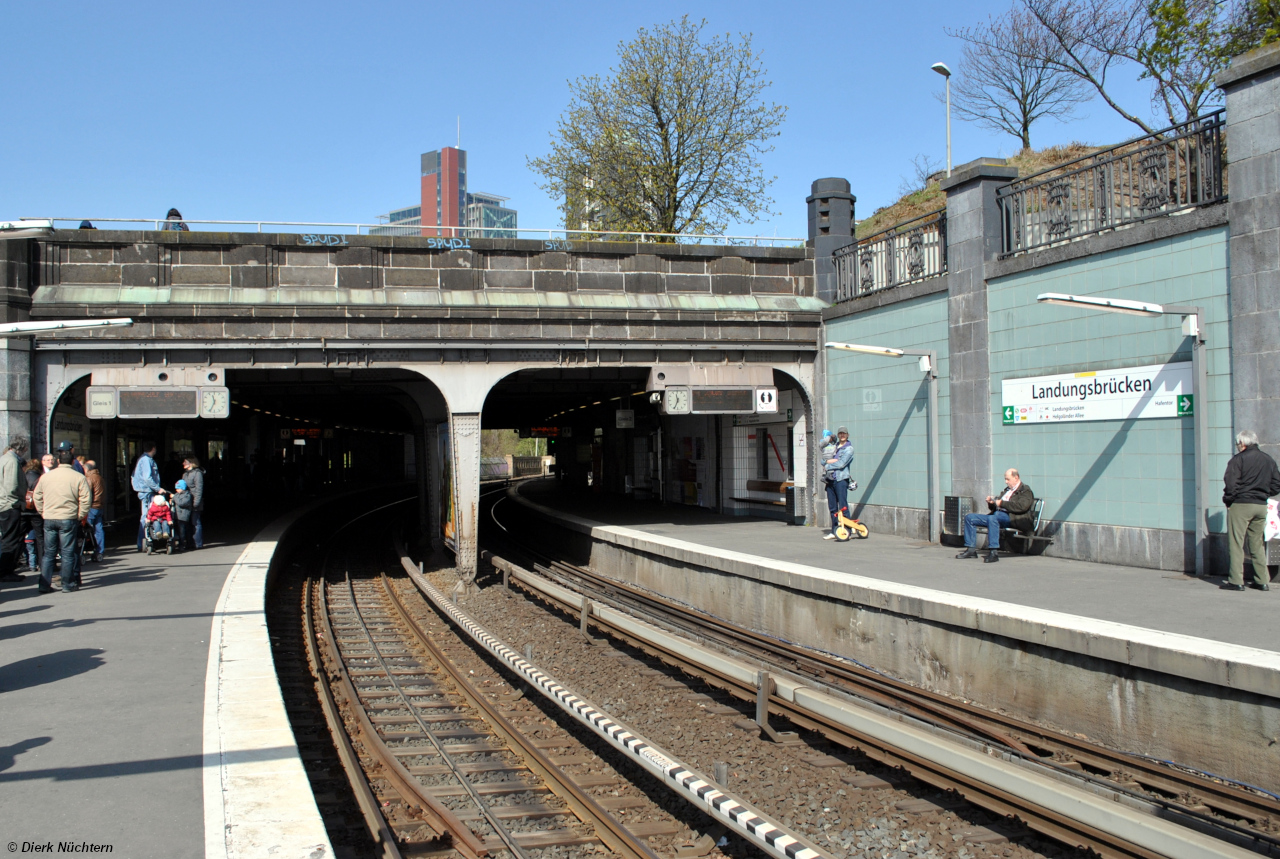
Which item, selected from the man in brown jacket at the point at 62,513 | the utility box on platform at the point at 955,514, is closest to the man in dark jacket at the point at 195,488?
the man in brown jacket at the point at 62,513

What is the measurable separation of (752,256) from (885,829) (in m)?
12.5

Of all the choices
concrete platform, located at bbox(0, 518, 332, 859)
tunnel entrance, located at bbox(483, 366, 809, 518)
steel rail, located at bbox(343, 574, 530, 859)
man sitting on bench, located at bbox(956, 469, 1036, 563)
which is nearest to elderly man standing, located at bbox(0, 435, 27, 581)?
concrete platform, located at bbox(0, 518, 332, 859)

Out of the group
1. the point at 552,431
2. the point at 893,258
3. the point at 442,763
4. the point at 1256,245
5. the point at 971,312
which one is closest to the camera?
the point at 442,763

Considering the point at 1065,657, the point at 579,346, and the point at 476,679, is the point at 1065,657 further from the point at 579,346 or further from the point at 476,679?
the point at 579,346

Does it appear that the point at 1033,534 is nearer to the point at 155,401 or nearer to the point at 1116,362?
the point at 1116,362

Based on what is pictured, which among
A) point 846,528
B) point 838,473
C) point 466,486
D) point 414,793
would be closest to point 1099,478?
point 838,473

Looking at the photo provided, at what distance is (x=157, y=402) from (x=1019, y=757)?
12854mm

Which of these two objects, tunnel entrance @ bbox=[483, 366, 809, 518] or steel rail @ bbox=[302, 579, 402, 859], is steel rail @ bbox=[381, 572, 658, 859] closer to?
steel rail @ bbox=[302, 579, 402, 859]

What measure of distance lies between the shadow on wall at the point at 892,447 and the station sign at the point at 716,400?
5.89ft

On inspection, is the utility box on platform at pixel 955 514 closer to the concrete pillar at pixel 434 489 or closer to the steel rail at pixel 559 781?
the steel rail at pixel 559 781

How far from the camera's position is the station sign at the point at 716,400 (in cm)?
1559

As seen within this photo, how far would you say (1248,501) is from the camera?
→ 26.7 ft

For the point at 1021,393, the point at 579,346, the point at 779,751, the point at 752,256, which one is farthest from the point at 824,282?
the point at 779,751

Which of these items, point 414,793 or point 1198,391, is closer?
point 414,793
